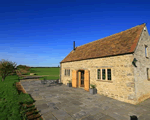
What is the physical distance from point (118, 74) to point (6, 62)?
18486 mm

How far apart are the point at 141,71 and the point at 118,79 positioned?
89.7 inches

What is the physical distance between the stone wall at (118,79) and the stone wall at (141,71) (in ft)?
1.77

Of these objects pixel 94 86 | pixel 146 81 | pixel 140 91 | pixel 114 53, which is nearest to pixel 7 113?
pixel 94 86

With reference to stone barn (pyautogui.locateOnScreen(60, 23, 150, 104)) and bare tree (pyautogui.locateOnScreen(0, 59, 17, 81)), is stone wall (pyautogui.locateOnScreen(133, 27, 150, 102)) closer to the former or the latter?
stone barn (pyautogui.locateOnScreen(60, 23, 150, 104))

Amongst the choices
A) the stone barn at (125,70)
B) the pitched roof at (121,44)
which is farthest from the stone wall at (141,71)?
the pitched roof at (121,44)

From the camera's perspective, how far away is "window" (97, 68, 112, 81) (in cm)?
830

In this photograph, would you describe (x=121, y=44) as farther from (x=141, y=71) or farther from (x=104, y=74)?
(x=104, y=74)

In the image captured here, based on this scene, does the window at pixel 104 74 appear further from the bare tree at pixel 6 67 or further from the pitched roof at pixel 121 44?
the bare tree at pixel 6 67

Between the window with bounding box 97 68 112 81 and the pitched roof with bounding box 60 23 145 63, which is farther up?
the pitched roof with bounding box 60 23 145 63

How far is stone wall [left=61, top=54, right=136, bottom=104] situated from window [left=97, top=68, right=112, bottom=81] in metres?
0.31

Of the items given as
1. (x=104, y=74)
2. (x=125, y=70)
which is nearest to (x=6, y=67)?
(x=104, y=74)

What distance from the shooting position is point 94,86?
9.30 metres

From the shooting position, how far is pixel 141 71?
7715mm

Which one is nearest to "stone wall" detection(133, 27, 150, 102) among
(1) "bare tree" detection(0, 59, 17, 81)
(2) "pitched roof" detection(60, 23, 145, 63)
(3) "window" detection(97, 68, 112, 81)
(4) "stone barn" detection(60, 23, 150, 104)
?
(4) "stone barn" detection(60, 23, 150, 104)
